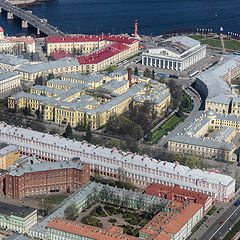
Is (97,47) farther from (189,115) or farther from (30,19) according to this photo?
(189,115)

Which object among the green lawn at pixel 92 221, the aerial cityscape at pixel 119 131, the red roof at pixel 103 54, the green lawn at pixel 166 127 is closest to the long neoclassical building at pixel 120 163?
the aerial cityscape at pixel 119 131

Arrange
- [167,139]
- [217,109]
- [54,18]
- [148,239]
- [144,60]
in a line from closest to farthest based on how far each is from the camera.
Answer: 1. [148,239]
2. [167,139]
3. [217,109]
4. [144,60]
5. [54,18]

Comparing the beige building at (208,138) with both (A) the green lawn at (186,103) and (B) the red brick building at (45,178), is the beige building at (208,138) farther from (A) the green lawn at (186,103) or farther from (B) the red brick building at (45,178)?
(B) the red brick building at (45,178)

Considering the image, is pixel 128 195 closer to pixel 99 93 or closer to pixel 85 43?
pixel 99 93

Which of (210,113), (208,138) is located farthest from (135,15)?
(208,138)

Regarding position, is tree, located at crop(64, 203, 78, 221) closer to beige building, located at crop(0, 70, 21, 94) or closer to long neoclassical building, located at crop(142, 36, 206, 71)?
beige building, located at crop(0, 70, 21, 94)

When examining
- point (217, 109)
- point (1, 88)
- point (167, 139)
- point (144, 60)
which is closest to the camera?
point (167, 139)

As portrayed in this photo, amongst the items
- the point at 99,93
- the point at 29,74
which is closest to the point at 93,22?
the point at 29,74
